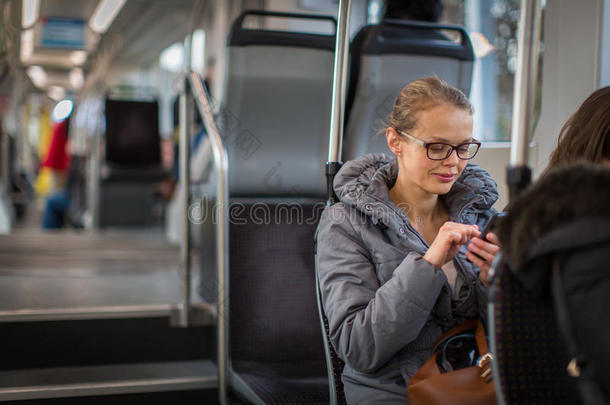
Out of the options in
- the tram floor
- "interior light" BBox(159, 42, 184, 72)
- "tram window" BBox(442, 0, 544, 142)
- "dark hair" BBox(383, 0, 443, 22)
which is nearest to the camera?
"dark hair" BBox(383, 0, 443, 22)

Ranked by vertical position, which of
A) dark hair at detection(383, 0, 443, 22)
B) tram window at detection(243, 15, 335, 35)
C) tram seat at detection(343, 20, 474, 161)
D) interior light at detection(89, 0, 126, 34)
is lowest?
tram seat at detection(343, 20, 474, 161)

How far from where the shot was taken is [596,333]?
103cm

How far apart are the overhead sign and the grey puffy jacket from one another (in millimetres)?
11409

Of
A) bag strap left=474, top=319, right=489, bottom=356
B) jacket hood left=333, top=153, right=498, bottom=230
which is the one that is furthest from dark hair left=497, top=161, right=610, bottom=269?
jacket hood left=333, top=153, right=498, bottom=230

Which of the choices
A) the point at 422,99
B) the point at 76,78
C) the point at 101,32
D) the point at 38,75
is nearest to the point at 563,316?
the point at 422,99

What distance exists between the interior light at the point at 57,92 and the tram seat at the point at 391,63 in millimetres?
19137

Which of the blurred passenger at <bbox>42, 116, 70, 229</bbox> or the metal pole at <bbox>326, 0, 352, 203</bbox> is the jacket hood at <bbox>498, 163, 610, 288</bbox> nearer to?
the metal pole at <bbox>326, 0, 352, 203</bbox>

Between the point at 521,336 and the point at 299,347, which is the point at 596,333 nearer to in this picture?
the point at 521,336

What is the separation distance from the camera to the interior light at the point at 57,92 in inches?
780

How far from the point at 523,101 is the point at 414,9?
1.70 metres

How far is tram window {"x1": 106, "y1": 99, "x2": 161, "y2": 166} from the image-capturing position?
662cm

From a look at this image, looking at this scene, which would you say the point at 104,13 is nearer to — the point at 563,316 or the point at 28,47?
the point at 28,47

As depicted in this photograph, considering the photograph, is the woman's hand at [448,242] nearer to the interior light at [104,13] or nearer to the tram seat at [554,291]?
the tram seat at [554,291]

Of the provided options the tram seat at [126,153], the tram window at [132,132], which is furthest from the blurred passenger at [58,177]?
the tram window at [132,132]
